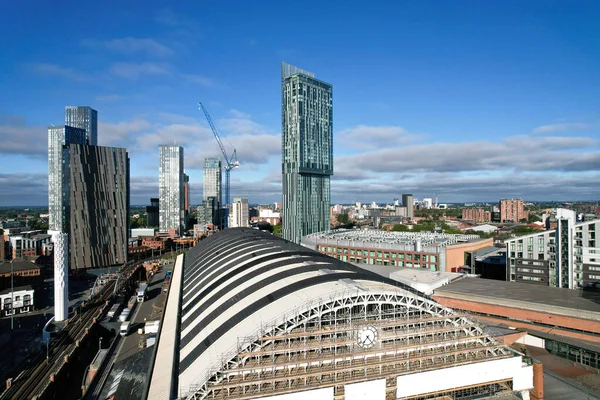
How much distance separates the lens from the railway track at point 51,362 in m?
27.4

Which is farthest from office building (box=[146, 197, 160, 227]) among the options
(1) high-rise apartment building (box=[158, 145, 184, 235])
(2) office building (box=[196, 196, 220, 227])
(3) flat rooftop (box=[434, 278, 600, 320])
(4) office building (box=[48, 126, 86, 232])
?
(3) flat rooftop (box=[434, 278, 600, 320])

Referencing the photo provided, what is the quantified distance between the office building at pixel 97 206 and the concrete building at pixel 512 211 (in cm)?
18934

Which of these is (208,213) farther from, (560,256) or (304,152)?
(560,256)

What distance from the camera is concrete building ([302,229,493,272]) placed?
60875 mm

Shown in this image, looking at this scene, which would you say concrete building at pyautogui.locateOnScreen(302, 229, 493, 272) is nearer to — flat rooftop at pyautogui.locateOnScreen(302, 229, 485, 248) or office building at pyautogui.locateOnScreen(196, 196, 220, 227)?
flat rooftop at pyautogui.locateOnScreen(302, 229, 485, 248)

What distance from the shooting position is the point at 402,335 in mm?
23672

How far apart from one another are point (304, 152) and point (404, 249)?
5009 centimetres

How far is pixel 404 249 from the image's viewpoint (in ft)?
209

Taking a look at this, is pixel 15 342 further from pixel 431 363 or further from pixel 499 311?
pixel 499 311

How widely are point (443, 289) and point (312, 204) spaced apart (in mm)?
65833

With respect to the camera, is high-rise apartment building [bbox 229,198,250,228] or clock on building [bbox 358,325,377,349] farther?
high-rise apartment building [bbox 229,198,250,228]

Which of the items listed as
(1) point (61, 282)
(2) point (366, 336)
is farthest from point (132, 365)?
(2) point (366, 336)

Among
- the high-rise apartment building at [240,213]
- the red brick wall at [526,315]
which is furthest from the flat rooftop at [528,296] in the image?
the high-rise apartment building at [240,213]

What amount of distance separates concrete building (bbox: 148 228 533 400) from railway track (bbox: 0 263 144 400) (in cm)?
1064
